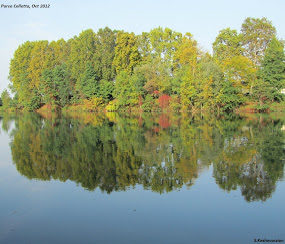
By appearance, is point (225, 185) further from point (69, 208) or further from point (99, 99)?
point (99, 99)

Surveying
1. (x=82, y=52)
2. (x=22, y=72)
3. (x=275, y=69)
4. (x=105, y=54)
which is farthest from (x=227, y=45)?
(x=22, y=72)

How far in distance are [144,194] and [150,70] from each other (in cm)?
4621

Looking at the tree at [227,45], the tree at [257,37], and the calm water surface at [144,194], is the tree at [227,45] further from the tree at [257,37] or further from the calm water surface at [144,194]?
the calm water surface at [144,194]

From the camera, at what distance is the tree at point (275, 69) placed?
47.3 m

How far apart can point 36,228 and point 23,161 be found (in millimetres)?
7474

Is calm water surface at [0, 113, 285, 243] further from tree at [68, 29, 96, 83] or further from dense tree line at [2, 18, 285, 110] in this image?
tree at [68, 29, 96, 83]

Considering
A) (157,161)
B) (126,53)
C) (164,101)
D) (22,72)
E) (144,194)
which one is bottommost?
(144,194)

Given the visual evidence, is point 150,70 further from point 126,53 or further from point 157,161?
point 157,161

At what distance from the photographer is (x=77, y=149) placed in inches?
640

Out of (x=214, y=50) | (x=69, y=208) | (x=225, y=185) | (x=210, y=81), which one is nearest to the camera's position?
(x=69, y=208)

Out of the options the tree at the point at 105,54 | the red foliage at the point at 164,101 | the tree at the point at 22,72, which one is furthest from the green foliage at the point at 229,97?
the tree at the point at 22,72

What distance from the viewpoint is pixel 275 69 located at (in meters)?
47.6

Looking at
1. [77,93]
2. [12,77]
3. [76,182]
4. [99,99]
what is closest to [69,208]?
[76,182]

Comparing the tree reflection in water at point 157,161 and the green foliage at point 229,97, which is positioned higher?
the green foliage at point 229,97
